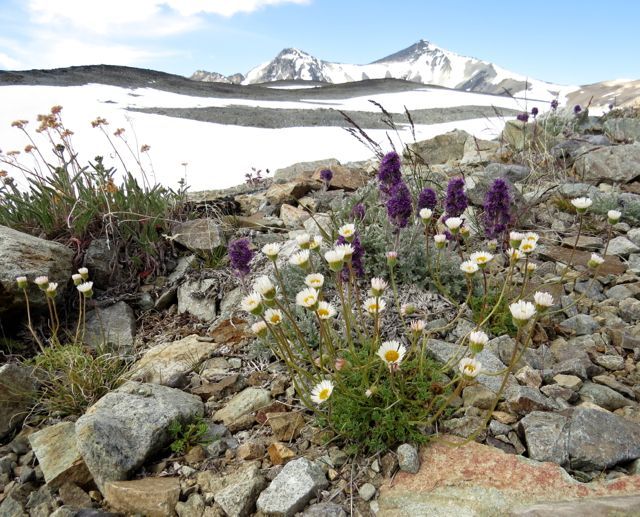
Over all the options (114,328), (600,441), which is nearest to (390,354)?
(600,441)

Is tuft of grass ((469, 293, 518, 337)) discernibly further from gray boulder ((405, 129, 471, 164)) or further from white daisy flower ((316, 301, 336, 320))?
gray boulder ((405, 129, 471, 164))

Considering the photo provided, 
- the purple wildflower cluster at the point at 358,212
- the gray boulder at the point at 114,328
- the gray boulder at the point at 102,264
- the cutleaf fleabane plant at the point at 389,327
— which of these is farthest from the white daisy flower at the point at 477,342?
the gray boulder at the point at 102,264

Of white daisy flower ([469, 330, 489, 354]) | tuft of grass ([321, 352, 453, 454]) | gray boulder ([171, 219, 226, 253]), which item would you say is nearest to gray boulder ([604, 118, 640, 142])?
gray boulder ([171, 219, 226, 253])

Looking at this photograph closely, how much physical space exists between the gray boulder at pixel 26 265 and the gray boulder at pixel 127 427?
1.43 meters

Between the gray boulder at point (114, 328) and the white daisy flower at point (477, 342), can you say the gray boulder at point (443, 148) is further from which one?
the white daisy flower at point (477, 342)

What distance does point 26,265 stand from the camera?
332cm

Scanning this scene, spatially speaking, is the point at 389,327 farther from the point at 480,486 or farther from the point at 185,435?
the point at 185,435

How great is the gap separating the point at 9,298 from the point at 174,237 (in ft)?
4.24

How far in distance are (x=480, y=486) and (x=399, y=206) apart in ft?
5.44

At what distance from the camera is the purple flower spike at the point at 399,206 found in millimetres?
2855

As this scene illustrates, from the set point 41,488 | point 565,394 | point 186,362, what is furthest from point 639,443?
point 41,488

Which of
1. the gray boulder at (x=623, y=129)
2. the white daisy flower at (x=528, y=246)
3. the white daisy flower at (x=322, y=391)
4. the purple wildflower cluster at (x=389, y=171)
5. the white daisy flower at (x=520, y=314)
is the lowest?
the white daisy flower at (x=322, y=391)

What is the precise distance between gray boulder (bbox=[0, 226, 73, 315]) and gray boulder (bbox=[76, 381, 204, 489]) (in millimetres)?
1433

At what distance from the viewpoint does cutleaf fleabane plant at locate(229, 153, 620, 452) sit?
194 cm
